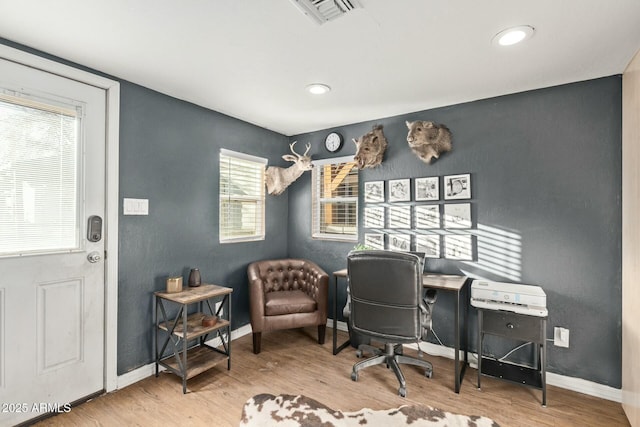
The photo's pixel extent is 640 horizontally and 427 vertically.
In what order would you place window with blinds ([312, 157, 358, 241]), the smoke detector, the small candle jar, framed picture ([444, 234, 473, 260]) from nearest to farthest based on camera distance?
the smoke detector → the small candle jar → framed picture ([444, 234, 473, 260]) → window with blinds ([312, 157, 358, 241])

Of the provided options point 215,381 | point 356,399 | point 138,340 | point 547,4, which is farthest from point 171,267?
point 547,4

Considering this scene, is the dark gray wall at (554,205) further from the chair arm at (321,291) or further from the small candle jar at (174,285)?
the small candle jar at (174,285)

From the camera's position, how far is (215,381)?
2564 mm

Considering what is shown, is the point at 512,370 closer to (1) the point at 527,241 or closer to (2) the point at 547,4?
(1) the point at 527,241

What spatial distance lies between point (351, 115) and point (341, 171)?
2.33ft

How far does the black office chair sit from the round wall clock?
67.0 inches

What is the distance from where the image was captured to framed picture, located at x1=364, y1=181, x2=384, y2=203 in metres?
3.46

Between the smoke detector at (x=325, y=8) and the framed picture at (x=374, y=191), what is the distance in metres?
2.01

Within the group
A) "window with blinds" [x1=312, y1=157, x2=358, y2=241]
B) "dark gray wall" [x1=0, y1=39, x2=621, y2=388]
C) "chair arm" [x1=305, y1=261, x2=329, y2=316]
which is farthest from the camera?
"window with blinds" [x1=312, y1=157, x2=358, y2=241]

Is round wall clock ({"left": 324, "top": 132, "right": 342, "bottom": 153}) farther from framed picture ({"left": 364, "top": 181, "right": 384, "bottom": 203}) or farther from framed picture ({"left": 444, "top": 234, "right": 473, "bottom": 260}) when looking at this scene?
framed picture ({"left": 444, "top": 234, "right": 473, "bottom": 260})

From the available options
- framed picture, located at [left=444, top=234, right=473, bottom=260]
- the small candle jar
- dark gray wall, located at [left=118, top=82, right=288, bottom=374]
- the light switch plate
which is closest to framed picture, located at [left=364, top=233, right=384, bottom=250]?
framed picture, located at [left=444, top=234, right=473, bottom=260]

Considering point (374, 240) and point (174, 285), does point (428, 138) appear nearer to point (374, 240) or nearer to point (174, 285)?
point (374, 240)

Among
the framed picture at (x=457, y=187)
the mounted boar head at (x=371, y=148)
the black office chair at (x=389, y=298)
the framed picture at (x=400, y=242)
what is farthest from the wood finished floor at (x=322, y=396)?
the mounted boar head at (x=371, y=148)

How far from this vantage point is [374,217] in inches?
139
